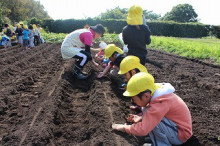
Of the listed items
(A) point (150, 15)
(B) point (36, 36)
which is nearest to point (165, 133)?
(B) point (36, 36)

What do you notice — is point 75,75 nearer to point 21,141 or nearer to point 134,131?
point 21,141

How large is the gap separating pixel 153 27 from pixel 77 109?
3061cm

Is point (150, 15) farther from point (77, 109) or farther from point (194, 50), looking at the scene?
point (77, 109)

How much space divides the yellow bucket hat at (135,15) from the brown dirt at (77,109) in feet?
5.10

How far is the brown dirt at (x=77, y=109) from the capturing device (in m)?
2.99

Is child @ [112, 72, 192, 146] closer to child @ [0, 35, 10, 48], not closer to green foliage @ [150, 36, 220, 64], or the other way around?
green foliage @ [150, 36, 220, 64]

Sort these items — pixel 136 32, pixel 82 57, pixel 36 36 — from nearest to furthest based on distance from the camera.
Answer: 1. pixel 136 32
2. pixel 82 57
3. pixel 36 36

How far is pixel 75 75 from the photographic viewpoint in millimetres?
6332

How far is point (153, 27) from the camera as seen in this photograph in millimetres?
33062

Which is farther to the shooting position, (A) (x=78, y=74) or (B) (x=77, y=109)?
(A) (x=78, y=74)

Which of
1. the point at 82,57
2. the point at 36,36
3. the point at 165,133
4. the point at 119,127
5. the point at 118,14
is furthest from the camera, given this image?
the point at 118,14

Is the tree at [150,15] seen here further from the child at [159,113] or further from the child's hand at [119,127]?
the child at [159,113]

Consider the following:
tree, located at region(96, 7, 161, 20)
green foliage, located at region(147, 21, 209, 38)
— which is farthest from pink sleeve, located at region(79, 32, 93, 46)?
tree, located at region(96, 7, 161, 20)

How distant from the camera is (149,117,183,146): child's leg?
8.77 feet
